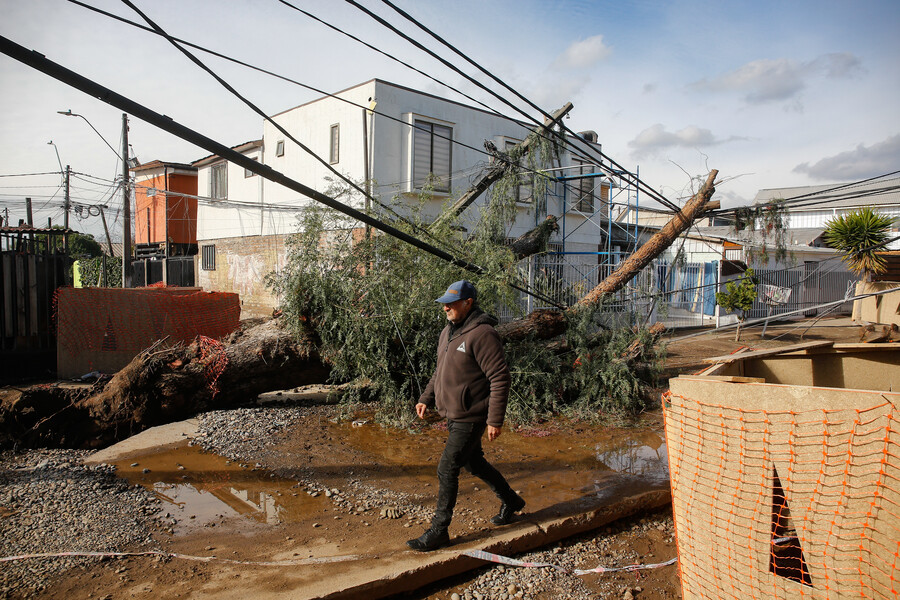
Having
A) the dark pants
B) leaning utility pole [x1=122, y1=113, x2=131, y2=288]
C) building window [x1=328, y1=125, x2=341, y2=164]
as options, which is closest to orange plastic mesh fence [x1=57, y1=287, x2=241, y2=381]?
building window [x1=328, y1=125, x2=341, y2=164]

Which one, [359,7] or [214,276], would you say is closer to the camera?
[359,7]

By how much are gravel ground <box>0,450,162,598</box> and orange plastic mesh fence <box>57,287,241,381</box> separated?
4.83 meters

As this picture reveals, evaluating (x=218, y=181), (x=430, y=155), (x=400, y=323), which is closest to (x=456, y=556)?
(x=400, y=323)

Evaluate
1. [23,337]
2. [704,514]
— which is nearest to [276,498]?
[704,514]

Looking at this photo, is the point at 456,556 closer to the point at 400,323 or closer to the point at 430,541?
the point at 430,541

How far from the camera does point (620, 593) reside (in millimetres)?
3477

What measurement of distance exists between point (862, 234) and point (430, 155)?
10139 millimetres

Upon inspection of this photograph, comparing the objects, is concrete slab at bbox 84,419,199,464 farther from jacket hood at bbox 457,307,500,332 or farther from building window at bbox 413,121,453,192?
building window at bbox 413,121,453,192

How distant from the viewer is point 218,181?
20.8 m

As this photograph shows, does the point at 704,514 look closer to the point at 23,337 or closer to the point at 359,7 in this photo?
the point at 359,7

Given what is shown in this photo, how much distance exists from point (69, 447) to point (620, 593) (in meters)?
5.80

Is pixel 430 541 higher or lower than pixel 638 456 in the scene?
higher

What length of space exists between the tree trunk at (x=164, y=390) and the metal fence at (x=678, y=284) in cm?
521

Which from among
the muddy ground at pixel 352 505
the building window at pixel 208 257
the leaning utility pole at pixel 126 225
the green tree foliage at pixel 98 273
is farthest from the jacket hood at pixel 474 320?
the green tree foliage at pixel 98 273
